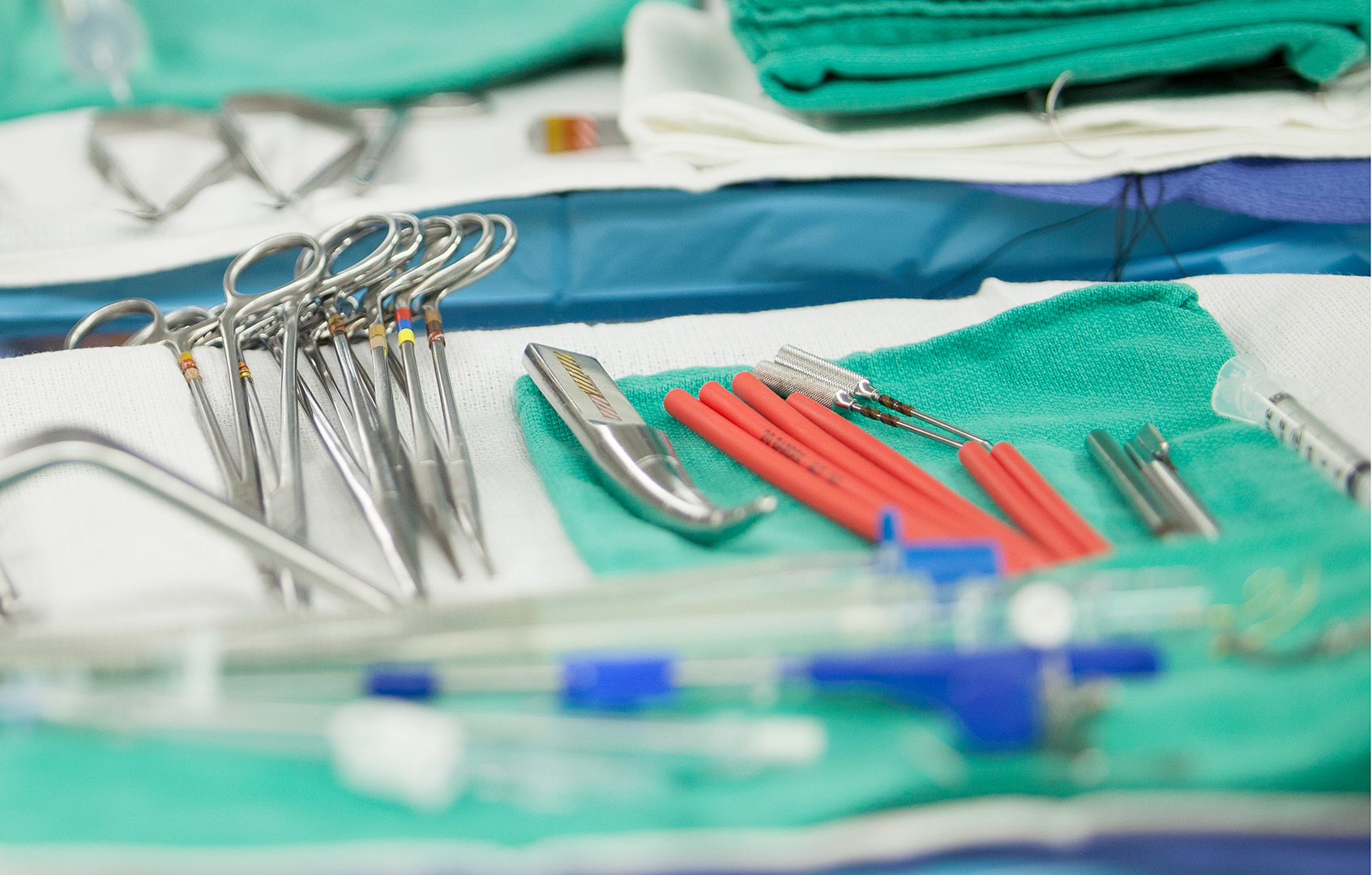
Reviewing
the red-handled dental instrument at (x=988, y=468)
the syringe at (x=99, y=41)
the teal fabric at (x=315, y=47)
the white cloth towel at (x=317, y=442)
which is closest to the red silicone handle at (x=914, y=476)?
the red-handled dental instrument at (x=988, y=468)

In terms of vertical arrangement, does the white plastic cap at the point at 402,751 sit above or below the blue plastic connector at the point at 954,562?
below

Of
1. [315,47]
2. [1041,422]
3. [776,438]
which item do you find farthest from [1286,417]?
[315,47]

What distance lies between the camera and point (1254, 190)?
2.62 ft

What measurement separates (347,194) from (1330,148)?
786 millimetres

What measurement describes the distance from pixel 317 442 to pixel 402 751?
306 millimetres

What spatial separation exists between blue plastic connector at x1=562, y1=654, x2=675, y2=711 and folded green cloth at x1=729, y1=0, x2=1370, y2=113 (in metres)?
0.63

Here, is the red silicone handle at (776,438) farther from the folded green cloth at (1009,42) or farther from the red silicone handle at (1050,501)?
the folded green cloth at (1009,42)

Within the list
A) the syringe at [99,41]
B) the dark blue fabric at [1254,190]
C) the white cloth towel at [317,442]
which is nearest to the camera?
the white cloth towel at [317,442]

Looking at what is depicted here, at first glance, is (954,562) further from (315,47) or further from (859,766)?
(315,47)

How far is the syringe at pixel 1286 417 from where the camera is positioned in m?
0.44

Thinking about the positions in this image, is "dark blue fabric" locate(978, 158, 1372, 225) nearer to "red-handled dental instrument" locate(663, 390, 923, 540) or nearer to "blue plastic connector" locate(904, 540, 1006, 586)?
"red-handled dental instrument" locate(663, 390, 923, 540)

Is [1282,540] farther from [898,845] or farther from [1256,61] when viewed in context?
[1256,61]

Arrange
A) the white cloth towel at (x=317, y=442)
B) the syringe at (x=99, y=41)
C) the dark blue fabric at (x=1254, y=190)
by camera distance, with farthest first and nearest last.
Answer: the syringe at (x=99, y=41) → the dark blue fabric at (x=1254, y=190) → the white cloth towel at (x=317, y=442)

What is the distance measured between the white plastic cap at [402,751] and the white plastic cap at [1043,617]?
0.17 meters
